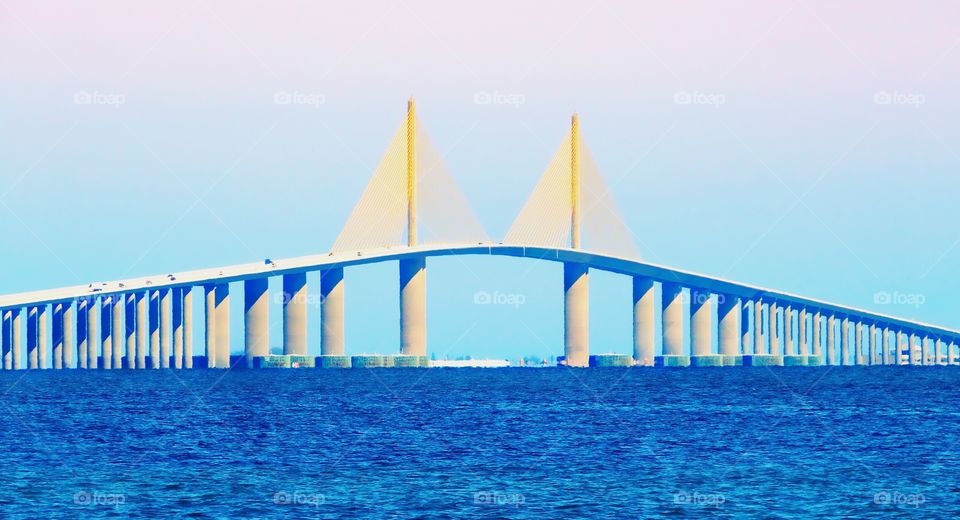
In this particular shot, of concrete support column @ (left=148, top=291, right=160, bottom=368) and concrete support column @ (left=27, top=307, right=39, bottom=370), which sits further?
concrete support column @ (left=148, top=291, right=160, bottom=368)

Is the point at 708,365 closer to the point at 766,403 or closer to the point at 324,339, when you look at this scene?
the point at 324,339

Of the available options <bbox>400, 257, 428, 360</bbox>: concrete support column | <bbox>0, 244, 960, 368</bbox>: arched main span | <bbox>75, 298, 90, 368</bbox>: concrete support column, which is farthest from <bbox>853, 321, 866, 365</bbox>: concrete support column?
<bbox>75, 298, 90, 368</bbox>: concrete support column

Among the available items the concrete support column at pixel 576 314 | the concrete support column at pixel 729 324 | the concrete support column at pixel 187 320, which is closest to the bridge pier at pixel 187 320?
the concrete support column at pixel 187 320

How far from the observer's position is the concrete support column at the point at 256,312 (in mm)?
115750

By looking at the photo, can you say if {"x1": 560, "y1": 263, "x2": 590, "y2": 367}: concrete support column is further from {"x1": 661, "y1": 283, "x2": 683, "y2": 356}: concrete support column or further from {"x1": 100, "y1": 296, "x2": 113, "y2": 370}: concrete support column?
{"x1": 100, "y1": 296, "x2": 113, "y2": 370}: concrete support column

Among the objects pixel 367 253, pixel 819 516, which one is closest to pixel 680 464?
pixel 819 516

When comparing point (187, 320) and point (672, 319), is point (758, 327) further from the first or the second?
point (187, 320)

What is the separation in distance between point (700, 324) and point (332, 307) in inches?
1611

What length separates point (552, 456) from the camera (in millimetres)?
42312

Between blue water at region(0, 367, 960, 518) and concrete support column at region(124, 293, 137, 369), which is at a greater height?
concrete support column at region(124, 293, 137, 369)

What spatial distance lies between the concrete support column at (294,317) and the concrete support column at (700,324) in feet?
133

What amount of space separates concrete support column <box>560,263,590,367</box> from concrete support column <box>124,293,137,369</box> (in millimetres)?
34442

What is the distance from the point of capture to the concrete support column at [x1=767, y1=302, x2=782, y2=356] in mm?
151375

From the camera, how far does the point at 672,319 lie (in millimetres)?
145125
